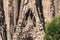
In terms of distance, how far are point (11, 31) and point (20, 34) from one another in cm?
67

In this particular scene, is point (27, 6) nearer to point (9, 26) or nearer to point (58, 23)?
point (9, 26)

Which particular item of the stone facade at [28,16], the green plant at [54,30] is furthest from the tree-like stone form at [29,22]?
the green plant at [54,30]

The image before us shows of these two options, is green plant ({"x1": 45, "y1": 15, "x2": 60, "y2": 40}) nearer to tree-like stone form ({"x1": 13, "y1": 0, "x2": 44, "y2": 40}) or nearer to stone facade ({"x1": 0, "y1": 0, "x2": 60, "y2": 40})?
stone facade ({"x1": 0, "y1": 0, "x2": 60, "y2": 40})

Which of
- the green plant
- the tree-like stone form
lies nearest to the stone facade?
the tree-like stone form

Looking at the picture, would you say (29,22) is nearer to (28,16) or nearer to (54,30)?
(28,16)

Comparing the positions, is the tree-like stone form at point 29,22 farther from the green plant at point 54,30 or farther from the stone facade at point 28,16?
the green plant at point 54,30

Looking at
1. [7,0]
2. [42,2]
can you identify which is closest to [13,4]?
[7,0]

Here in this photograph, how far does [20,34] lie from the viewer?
16922mm

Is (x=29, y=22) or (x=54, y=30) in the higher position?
(x=54, y=30)

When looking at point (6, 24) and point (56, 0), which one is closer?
point (56, 0)

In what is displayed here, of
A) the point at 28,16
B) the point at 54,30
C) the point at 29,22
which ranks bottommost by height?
the point at 29,22

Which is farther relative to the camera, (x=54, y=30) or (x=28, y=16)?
(x=28, y=16)

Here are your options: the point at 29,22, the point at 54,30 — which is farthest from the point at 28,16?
the point at 54,30

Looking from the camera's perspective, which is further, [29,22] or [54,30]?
[29,22]
